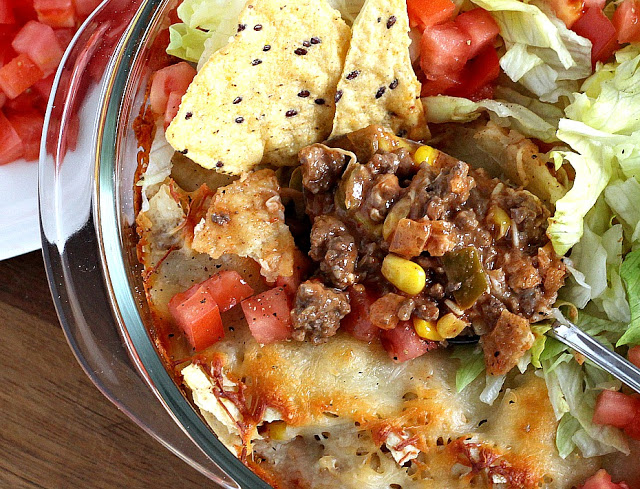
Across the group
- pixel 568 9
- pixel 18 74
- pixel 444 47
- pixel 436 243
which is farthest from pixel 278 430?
pixel 18 74

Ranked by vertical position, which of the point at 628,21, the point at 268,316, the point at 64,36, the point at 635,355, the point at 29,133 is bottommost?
the point at 635,355

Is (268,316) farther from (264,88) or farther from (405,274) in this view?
(264,88)

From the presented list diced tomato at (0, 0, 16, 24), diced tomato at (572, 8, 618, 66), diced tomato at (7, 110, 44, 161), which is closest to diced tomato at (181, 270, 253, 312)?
diced tomato at (7, 110, 44, 161)

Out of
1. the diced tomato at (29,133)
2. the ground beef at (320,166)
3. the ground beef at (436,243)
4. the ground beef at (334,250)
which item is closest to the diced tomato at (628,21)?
the ground beef at (436,243)

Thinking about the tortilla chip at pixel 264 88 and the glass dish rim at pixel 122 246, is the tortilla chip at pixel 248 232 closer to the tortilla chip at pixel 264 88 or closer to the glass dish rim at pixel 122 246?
the tortilla chip at pixel 264 88

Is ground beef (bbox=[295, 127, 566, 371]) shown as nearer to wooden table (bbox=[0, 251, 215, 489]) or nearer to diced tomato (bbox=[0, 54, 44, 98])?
wooden table (bbox=[0, 251, 215, 489])
